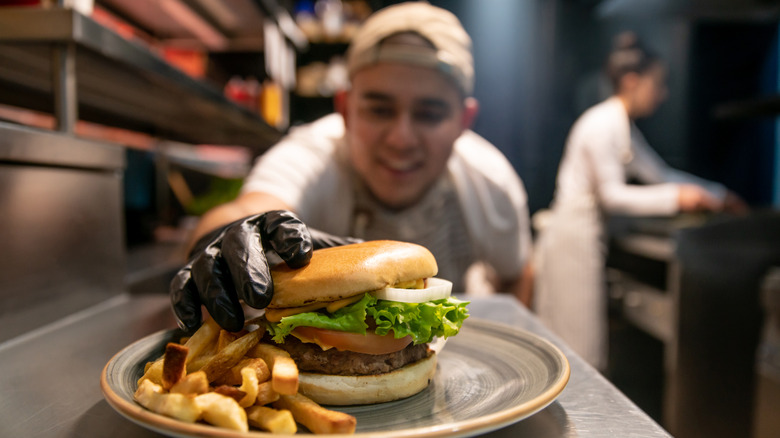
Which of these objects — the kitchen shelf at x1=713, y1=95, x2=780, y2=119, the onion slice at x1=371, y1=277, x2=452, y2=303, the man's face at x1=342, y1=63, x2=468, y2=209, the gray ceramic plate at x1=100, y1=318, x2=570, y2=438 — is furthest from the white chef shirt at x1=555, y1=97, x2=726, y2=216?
the onion slice at x1=371, y1=277, x2=452, y2=303

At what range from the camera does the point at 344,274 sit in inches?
35.0

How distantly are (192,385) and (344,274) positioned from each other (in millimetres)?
302

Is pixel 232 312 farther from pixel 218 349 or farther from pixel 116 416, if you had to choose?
pixel 116 416

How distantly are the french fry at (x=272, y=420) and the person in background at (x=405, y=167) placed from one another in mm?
577

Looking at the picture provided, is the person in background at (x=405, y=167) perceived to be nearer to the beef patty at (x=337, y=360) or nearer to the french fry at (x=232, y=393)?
the beef patty at (x=337, y=360)

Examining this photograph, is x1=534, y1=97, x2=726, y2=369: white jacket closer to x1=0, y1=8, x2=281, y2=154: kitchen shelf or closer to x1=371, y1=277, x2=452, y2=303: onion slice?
x1=0, y1=8, x2=281, y2=154: kitchen shelf

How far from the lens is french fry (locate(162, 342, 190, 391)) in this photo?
2.35 feet

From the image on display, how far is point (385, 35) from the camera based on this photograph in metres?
2.04

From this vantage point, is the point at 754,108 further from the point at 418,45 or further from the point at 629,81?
the point at 418,45

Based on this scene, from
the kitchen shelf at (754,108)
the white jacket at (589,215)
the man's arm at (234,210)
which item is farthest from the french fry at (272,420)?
the white jacket at (589,215)

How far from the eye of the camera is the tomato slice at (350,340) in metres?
0.90

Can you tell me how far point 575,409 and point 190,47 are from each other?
4133 millimetres

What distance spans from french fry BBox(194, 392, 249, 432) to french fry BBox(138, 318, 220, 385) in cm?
17

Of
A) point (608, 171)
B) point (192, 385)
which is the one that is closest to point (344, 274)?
point (192, 385)
